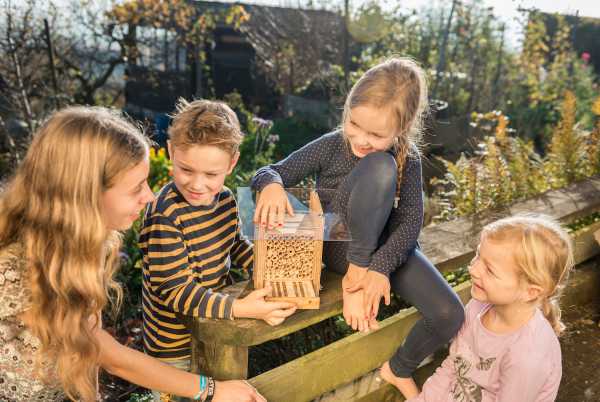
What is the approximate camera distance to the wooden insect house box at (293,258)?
1.73 m

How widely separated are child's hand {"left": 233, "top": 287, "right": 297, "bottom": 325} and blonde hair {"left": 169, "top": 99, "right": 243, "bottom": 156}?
0.48 m

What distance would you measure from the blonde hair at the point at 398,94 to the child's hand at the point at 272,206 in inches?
15.4

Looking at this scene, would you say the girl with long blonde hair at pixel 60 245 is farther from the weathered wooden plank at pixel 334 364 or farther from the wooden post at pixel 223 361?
the weathered wooden plank at pixel 334 364

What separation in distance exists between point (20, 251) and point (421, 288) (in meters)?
1.30

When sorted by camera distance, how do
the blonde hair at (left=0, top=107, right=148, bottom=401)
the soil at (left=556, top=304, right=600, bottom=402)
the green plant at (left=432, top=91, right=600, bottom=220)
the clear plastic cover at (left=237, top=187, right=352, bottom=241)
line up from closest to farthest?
the blonde hair at (left=0, top=107, right=148, bottom=401) < the clear plastic cover at (left=237, top=187, right=352, bottom=241) < the soil at (left=556, top=304, right=600, bottom=402) < the green plant at (left=432, top=91, right=600, bottom=220)

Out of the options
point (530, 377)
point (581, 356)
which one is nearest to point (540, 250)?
point (530, 377)

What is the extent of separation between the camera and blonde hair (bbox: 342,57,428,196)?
1.90 m

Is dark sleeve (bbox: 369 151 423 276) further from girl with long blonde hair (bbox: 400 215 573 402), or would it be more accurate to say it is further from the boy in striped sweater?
the boy in striped sweater

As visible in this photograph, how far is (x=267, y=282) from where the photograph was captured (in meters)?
1.78

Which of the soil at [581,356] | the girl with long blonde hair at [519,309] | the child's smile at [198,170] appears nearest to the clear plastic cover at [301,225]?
the child's smile at [198,170]

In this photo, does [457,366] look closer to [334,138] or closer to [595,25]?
[334,138]

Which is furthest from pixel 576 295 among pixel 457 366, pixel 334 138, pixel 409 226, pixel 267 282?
pixel 267 282

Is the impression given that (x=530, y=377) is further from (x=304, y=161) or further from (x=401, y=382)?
(x=304, y=161)

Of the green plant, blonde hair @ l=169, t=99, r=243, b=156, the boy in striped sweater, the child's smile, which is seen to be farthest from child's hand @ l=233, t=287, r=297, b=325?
the green plant
